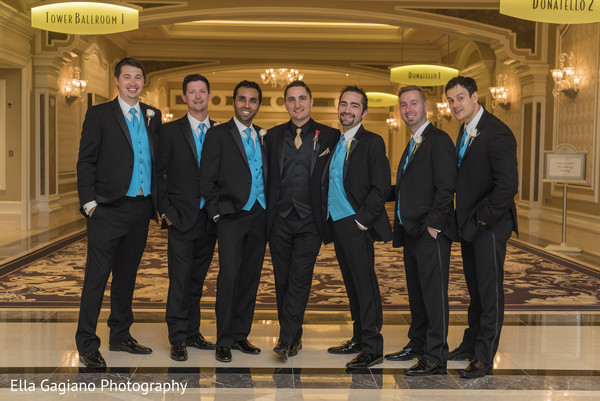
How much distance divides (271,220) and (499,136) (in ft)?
4.43

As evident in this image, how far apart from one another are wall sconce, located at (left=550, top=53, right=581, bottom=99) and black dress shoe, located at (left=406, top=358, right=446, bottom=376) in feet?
26.4

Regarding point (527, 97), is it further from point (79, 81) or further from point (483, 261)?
point (483, 261)

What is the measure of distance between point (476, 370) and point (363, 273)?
2.65 ft

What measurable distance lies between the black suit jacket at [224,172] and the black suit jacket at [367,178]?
590 mm

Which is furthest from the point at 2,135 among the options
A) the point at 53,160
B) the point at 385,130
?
the point at 385,130

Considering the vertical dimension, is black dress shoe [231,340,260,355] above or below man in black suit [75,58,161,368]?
below

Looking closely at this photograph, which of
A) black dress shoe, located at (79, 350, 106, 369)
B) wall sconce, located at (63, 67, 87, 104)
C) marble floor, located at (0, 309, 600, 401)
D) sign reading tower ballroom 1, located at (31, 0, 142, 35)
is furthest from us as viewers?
wall sconce, located at (63, 67, 87, 104)

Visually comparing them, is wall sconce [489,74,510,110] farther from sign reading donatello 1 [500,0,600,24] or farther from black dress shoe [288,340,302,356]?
black dress shoe [288,340,302,356]

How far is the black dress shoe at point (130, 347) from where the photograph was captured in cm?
412

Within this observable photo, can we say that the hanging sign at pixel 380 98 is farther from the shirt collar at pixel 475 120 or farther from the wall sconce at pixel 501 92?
the shirt collar at pixel 475 120

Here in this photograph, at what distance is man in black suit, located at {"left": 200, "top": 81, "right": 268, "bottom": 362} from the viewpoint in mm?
3980

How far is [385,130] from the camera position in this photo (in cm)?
2320

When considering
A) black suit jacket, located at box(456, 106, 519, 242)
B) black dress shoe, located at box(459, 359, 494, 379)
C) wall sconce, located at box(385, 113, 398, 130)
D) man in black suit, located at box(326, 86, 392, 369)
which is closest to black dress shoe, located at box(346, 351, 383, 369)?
man in black suit, located at box(326, 86, 392, 369)

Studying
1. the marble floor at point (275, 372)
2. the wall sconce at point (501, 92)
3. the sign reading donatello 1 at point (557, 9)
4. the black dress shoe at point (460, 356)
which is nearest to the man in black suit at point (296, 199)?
the marble floor at point (275, 372)
